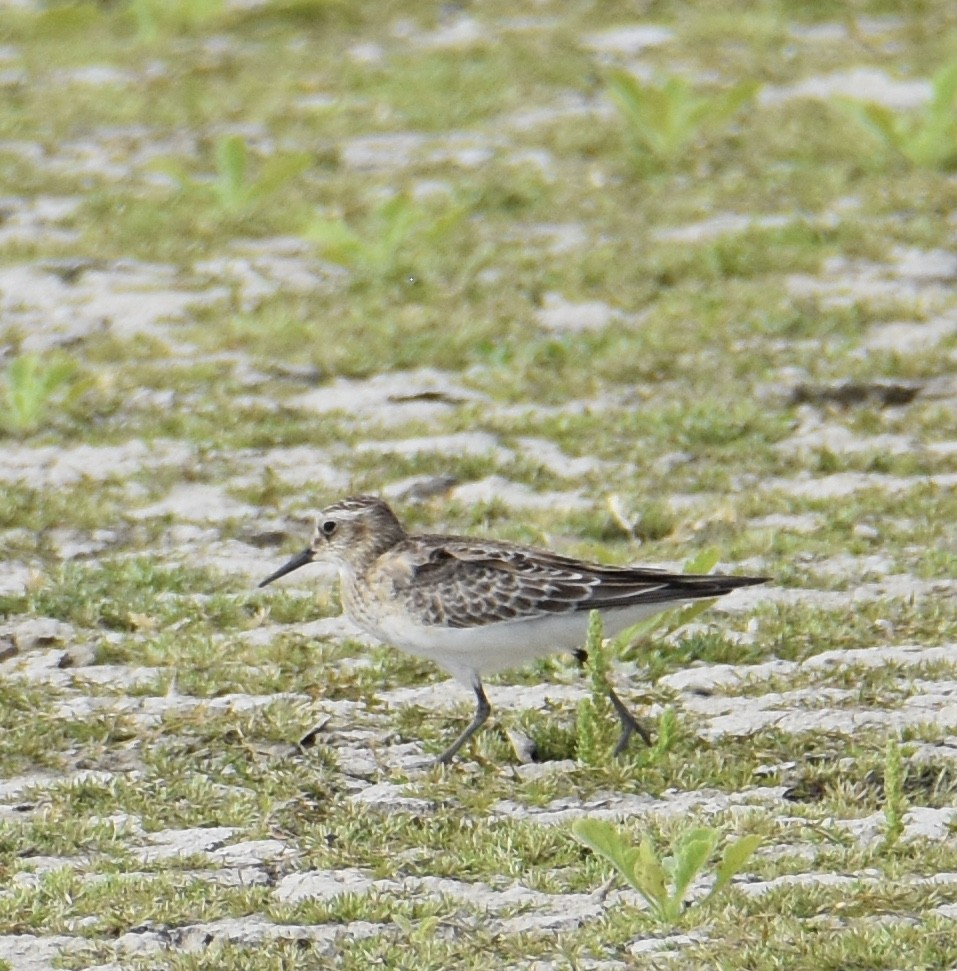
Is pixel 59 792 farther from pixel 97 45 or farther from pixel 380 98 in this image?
pixel 97 45

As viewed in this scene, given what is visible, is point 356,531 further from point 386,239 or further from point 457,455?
point 386,239

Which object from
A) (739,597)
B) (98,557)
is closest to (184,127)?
(98,557)

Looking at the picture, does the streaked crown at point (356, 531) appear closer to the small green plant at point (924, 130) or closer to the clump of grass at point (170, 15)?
the small green plant at point (924, 130)

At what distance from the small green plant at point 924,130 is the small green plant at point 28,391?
537cm

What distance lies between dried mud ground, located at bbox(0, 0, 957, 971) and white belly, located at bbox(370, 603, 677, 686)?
26cm

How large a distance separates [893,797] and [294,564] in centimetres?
293

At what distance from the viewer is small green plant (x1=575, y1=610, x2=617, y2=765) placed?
21.9 ft

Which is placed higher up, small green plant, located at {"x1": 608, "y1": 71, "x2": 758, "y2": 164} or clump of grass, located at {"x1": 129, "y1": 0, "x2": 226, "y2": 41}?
clump of grass, located at {"x1": 129, "y1": 0, "x2": 226, "y2": 41}

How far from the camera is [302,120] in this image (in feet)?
46.0

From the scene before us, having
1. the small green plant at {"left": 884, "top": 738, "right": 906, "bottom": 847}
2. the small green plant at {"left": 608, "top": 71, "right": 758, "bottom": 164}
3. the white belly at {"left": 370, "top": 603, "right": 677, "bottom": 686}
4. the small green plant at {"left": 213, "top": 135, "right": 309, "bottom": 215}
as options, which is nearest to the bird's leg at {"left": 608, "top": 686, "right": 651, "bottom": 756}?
the white belly at {"left": 370, "top": 603, "right": 677, "bottom": 686}

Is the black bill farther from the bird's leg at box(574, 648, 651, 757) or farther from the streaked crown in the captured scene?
the bird's leg at box(574, 648, 651, 757)

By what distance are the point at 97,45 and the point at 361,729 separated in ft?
30.9

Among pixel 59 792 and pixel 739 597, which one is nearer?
pixel 59 792

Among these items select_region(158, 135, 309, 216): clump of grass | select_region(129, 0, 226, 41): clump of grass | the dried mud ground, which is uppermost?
select_region(129, 0, 226, 41): clump of grass
